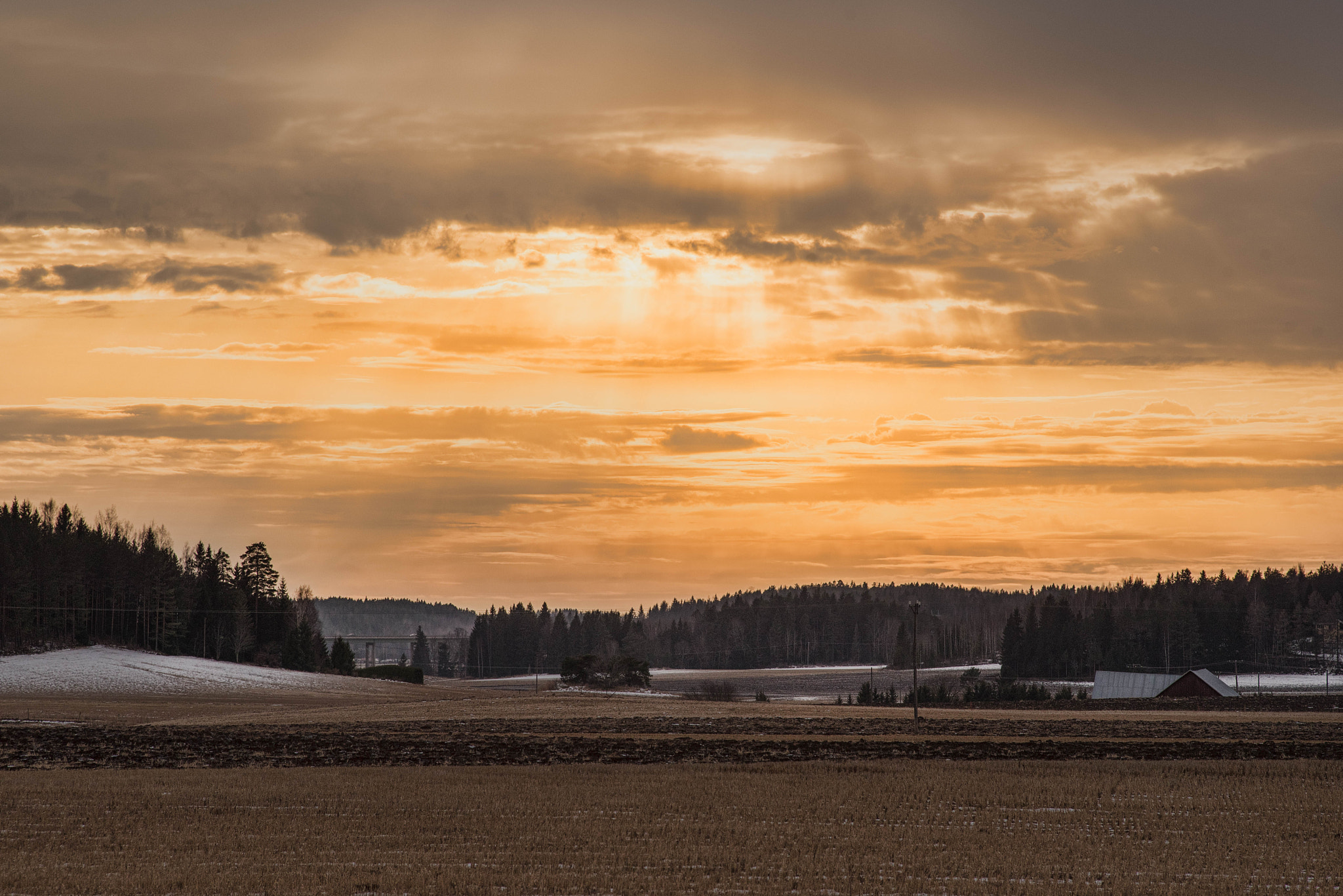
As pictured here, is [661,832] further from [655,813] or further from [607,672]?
[607,672]

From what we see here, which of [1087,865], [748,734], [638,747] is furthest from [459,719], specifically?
[1087,865]

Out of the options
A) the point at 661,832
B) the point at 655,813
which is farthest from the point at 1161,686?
the point at 661,832

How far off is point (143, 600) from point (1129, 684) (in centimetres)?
12000

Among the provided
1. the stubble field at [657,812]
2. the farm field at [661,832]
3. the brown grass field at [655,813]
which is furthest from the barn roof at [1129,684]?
the farm field at [661,832]

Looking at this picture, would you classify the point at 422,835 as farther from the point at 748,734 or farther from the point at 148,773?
the point at 748,734

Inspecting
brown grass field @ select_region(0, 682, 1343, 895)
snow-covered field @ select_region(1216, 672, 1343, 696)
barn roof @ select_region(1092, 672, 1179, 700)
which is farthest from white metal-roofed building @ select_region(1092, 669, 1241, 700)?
brown grass field @ select_region(0, 682, 1343, 895)

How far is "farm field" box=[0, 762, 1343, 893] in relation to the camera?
20.4 metres

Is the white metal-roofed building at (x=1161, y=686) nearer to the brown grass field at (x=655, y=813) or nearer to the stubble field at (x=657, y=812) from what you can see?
the stubble field at (x=657, y=812)

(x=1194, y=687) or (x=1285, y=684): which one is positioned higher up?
(x=1194, y=687)

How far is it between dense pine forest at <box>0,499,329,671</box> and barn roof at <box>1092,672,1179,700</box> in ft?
316

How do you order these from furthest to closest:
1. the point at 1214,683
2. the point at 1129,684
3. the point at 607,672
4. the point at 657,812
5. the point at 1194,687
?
1. the point at 607,672
2. the point at 1129,684
3. the point at 1194,687
4. the point at 1214,683
5. the point at 657,812

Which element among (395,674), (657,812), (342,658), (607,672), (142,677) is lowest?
(395,674)

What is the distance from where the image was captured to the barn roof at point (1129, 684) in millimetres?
125562

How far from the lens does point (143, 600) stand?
499 ft
